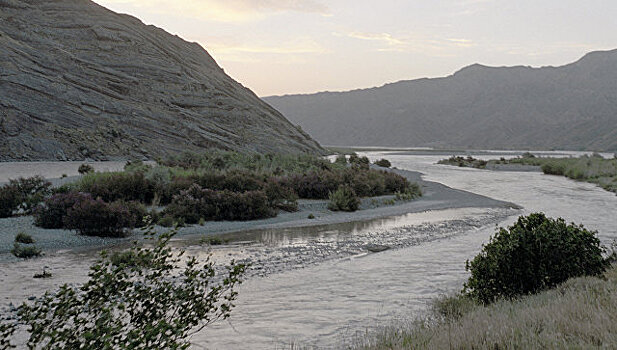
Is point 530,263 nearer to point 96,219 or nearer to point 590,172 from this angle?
point 96,219

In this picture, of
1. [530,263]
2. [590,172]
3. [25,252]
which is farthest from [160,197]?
[590,172]

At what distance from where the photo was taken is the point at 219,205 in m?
18.2

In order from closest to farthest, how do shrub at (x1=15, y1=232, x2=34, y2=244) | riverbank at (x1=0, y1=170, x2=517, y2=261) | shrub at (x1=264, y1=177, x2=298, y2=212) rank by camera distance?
shrub at (x1=15, y1=232, x2=34, y2=244), riverbank at (x1=0, y1=170, x2=517, y2=261), shrub at (x1=264, y1=177, x2=298, y2=212)

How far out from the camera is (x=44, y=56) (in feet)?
155

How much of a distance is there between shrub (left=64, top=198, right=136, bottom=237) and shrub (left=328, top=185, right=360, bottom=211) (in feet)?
31.8

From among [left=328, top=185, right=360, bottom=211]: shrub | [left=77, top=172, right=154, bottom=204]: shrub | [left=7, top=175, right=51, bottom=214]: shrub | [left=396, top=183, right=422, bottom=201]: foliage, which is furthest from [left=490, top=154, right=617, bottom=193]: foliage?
[left=7, top=175, right=51, bottom=214]: shrub

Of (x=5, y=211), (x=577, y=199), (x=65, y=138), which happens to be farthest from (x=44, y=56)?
(x=577, y=199)

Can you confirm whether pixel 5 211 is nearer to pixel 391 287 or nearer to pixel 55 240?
pixel 55 240

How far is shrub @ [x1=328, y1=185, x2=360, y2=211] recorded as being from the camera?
21.5 metres

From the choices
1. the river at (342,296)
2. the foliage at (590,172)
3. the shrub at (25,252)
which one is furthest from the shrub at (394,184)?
the shrub at (25,252)

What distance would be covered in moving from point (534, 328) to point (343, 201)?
53.6 ft

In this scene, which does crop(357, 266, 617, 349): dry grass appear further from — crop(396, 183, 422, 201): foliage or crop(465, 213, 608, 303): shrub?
crop(396, 183, 422, 201): foliage

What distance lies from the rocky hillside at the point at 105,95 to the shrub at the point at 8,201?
2388 cm

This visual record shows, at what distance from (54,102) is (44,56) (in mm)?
7205
